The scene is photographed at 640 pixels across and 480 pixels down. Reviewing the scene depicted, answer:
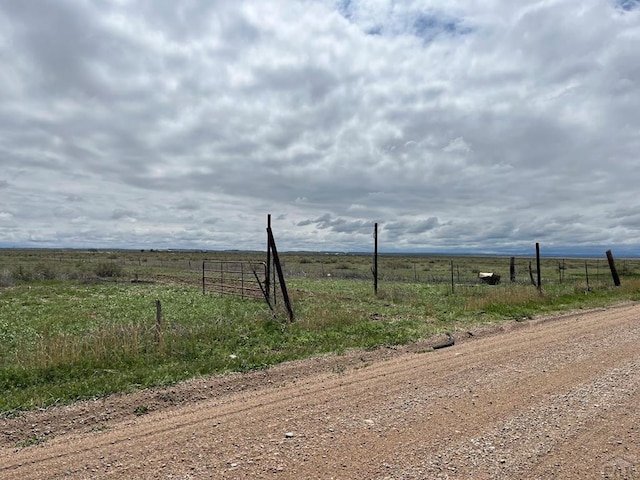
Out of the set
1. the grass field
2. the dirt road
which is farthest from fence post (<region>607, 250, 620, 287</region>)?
the dirt road

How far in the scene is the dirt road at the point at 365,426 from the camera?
4.37 metres

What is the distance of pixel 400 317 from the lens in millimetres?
14961

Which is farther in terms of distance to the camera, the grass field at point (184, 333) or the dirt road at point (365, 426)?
the grass field at point (184, 333)

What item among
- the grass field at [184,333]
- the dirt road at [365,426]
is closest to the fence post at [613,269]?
the grass field at [184,333]

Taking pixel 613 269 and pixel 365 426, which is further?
pixel 613 269

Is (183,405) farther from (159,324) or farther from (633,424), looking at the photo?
(633,424)

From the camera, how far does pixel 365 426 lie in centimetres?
534

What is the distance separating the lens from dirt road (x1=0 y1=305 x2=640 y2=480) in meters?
4.37

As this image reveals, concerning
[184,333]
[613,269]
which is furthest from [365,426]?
[613,269]

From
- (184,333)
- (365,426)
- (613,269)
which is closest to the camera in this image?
(365,426)

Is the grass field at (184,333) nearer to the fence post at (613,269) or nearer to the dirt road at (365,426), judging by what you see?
the dirt road at (365,426)

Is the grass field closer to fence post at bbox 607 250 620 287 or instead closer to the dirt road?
the dirt road

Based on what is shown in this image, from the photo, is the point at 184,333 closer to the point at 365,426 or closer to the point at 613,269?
the point at 365,426

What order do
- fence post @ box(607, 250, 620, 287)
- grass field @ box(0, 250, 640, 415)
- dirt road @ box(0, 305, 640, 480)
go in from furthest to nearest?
1. fence post @ box(607, 250, 620, 287)
2. grass field @ box(0, 250, 640, 415)
3. dirt road @ box(0, 305, 640, 480)
